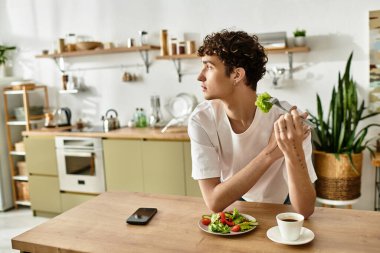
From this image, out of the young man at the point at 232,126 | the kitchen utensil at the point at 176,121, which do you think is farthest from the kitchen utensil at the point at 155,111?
the young man at the point at 232,126

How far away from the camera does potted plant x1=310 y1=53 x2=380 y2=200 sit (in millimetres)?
3264

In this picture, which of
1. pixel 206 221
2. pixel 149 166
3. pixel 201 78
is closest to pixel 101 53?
pixel 149 166

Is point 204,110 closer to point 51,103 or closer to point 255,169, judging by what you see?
point 255,169

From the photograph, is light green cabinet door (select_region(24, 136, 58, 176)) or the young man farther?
light green cabinet door (select_region(24, 136, 58, 176))

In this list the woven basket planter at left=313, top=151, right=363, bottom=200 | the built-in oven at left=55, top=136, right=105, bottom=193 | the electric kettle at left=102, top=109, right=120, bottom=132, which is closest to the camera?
the woven basket planter at left=313, top=151, right=363, bottom=200

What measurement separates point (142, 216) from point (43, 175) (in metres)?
3.04

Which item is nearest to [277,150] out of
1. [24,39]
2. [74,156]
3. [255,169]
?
[255,169]

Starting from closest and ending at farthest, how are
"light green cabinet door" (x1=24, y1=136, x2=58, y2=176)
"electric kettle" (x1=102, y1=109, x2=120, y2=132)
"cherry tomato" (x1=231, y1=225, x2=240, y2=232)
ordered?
"cherry tomato" (x1=231, y1=225, x2=240, y2=232) < "electric kettle" (x1=102, y1=109, x2=120, y2=132) < "light green cabinet door" (x1=24, y1=136, x2=58, y2=176)

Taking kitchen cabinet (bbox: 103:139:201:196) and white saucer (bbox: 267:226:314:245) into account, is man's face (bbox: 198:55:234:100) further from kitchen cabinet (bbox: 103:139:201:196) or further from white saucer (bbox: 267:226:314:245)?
kitchen cabinet (bbox: 103:139:201:196)

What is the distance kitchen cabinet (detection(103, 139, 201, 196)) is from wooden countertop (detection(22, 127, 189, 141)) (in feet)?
0.14

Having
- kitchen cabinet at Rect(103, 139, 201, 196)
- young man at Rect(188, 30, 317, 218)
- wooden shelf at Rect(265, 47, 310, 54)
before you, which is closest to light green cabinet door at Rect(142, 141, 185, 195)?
kitchen cabinet at Rect(103, 139, 201, 196)

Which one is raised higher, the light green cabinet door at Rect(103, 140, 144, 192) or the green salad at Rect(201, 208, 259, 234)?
the green salad at Rect(201, 208, 259, 234)

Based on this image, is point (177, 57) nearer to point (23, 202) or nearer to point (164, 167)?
point (164, 167)

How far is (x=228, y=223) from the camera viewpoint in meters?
1.43
